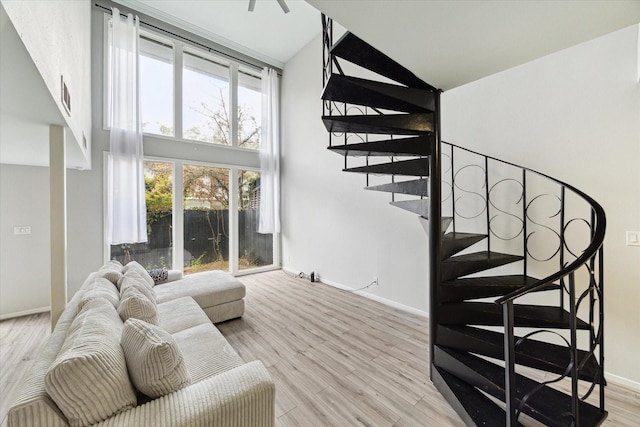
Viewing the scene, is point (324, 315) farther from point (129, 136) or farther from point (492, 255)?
point (129, 136)

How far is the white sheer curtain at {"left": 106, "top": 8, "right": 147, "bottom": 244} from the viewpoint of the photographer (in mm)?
3705

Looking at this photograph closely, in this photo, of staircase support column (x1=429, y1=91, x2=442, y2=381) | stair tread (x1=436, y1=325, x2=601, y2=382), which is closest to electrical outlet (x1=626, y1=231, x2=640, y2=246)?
stair tread (x1=436, y1=325, x2=601, y2=382)

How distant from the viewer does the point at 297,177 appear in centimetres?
512

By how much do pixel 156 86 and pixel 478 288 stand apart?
537cm

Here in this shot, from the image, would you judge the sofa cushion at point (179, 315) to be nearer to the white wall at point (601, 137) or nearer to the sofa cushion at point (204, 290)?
the sofa cushion at point (204, 290)

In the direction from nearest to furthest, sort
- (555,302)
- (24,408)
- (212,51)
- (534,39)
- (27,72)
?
1. (24,408)
2. (27,72)
3. (534,39)
4. (555,302)
5. (212,51)

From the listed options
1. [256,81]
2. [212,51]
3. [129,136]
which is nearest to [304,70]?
[256,81]

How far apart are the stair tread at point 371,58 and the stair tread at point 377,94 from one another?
0.12 metres

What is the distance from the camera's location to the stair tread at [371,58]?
1828 millimetres

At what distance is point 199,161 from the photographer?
4.61 metres

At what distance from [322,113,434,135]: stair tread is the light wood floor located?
2005 millimetres

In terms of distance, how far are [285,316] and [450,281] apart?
200 cm

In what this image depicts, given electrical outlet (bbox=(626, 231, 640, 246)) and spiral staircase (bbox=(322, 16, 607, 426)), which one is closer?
spiral staircase (bbox=(322, 16, 607, 426))

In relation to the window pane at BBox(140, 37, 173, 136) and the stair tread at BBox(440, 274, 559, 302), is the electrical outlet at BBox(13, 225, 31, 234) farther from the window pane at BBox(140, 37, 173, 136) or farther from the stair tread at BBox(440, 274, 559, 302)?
the stair tread at BBox(440, 274, 559, 302)
